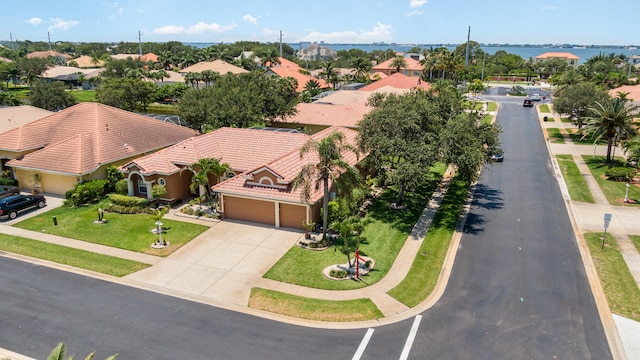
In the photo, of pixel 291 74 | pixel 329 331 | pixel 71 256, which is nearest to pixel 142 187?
pixel 71 256

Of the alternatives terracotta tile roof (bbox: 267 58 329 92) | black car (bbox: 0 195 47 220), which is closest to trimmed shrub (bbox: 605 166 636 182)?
black car (bbox: 0 195 47 220)

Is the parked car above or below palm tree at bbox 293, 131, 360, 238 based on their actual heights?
below

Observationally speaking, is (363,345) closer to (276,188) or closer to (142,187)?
(276,188)

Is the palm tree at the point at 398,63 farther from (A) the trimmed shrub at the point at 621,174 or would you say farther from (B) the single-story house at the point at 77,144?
(B) the single-story house at the point at 77,144

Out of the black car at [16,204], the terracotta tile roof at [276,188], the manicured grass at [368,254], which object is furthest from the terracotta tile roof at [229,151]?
the manicured grass at [368,254]

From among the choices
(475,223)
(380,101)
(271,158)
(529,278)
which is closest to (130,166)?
(271,158)

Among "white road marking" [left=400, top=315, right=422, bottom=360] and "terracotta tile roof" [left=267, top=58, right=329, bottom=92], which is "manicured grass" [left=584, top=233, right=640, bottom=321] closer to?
"white road marking" [left=400, top=315, right=422, bottom=360]
